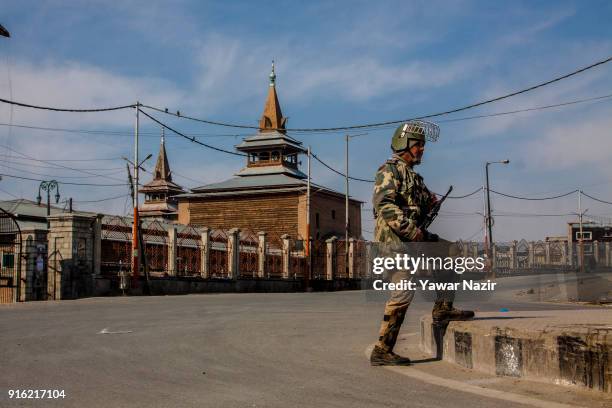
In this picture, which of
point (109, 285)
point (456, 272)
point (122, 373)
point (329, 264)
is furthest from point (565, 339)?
point (329, 264)

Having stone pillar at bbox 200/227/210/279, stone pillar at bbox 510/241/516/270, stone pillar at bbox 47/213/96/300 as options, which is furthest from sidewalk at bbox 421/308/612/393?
stone pillar at bbox 510/241/516/270

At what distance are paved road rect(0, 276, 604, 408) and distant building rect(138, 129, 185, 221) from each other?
81.6 meters

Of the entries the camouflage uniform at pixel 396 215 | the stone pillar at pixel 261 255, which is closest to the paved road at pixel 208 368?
the camouflage uniform at pixel 396 215

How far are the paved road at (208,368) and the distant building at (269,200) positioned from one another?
47.9m

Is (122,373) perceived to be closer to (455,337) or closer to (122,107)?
(455,337)

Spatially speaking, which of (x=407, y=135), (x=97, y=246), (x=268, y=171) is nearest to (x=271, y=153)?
(x=268, y=171)

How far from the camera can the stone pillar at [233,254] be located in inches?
1373

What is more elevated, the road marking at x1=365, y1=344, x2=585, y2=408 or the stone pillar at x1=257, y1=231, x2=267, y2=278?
the stone pillar at x1=257, y1=231, x2=267, y2=278

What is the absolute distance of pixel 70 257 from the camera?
23703 mm

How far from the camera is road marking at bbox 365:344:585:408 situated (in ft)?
14.1

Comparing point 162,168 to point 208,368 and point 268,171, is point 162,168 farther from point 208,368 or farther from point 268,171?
point 208,368

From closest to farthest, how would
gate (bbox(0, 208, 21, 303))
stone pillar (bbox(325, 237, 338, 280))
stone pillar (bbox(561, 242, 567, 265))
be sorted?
gate (bbox(0, 208, 21, 303)), stone pillar (bbox(561, 242, 567, 265)), stone pillar (bbox(325, 237, 338, 280))

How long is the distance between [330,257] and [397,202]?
142ft

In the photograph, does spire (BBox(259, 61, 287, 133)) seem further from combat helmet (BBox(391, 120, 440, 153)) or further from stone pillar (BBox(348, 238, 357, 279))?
combat helmet (BBox(391, 120, 440, 153))
